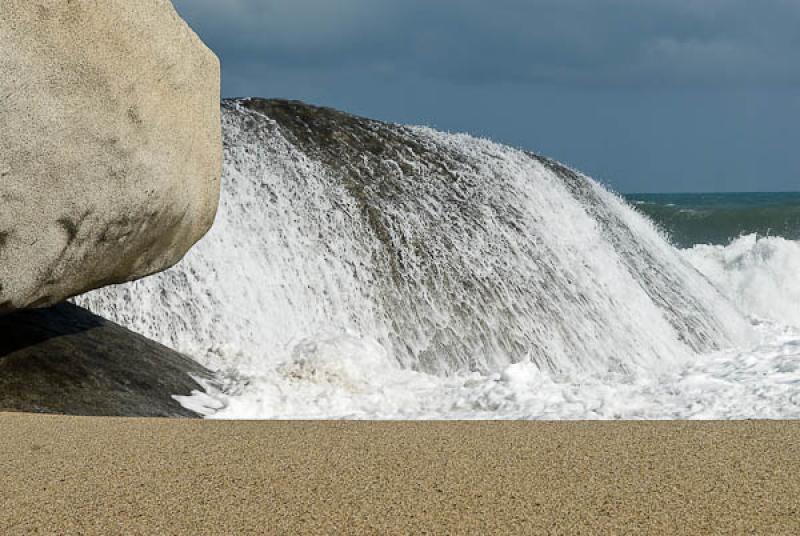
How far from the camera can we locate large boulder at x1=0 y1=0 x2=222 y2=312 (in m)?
3.54

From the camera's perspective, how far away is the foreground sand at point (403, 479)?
2.35 m

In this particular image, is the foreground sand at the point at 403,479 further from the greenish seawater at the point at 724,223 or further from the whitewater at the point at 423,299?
the greenish seawater at the point at 724,223

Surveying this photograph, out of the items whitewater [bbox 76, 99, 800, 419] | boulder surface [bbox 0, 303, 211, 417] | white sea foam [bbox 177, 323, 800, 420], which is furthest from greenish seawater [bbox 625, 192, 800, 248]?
boulder surface [bbox 0, 303, 211, 417]

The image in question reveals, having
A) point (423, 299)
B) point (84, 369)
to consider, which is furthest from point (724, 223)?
point (84, 369)

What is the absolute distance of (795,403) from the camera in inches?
218

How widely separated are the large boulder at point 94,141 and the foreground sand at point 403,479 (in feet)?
2.62

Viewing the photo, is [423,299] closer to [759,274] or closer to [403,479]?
[403,479]

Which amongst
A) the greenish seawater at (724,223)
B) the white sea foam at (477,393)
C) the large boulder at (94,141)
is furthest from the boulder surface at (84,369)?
the greenish seawater at (724,223)

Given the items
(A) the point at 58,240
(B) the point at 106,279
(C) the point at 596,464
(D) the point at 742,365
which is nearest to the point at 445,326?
(D) the point at 742,365

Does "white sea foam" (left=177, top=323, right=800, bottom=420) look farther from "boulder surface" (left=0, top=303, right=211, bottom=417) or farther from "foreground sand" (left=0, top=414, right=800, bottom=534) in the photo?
"foreground sand" (left=0, top=414, right=800, bottom=534)

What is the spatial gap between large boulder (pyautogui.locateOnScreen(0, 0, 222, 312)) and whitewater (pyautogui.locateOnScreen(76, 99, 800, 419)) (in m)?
1.64

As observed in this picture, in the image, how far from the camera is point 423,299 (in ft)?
25.3

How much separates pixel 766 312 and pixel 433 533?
43.2ft

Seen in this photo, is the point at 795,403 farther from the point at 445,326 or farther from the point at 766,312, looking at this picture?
the point at 766,312
